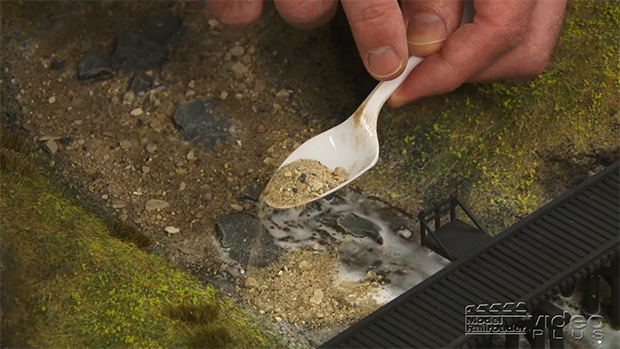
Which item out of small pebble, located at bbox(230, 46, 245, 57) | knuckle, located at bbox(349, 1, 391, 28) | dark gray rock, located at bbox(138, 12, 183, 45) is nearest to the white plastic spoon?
knuckle, located at bbox(349, 1, 391, 28)

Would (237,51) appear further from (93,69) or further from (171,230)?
(171,230)

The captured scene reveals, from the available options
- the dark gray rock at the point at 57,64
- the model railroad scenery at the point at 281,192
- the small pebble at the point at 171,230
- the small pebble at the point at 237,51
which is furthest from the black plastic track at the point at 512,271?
the dark gray rock at the point at 57,64

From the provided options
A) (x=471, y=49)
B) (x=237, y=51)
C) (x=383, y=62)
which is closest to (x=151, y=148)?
(x=237, y=51)

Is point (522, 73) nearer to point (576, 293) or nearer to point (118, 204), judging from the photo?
point (576, 293)

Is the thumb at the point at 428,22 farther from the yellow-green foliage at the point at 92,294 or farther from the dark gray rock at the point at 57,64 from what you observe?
the dark gray rock at the point at 57,64

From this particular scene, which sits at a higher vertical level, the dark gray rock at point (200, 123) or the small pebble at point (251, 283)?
the dark gray rock at point (200, 123)

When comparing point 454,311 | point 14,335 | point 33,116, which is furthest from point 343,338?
point 33,116
